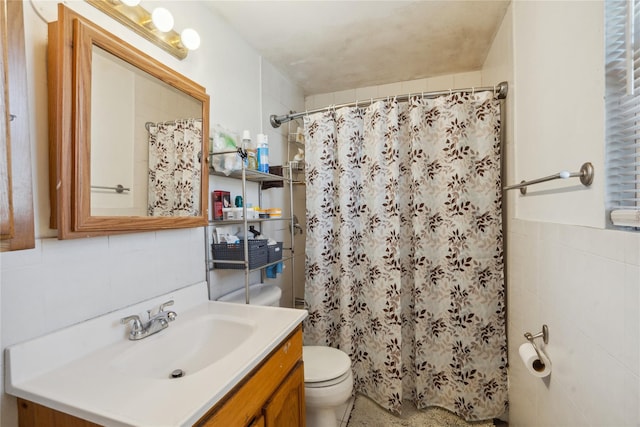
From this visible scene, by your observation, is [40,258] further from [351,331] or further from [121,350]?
[351,331]

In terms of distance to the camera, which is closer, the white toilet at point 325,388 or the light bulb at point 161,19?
the light bulb at point 161,19

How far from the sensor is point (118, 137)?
3.17 feet

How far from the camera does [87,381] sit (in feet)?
2.35

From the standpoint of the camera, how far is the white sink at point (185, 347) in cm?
89

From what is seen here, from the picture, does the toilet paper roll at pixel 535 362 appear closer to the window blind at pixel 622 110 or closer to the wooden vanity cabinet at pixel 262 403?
the window blind at pixel 622 110

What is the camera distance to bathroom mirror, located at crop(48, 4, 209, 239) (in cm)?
79

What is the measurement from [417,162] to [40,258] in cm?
170

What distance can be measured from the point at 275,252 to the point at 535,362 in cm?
126

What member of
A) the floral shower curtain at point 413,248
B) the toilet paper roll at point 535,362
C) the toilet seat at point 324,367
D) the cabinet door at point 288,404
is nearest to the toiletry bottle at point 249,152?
the floral shower curtain at point 413,248

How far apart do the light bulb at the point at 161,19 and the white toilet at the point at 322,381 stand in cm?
123

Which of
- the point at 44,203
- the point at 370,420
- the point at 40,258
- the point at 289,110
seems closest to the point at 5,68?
the point at 44,203

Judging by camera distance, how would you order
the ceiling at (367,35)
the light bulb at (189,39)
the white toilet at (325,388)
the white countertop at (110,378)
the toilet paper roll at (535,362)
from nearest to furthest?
1. the white countertop at (110,378)
2. the toilet paper roll at (535,362)
3. the light bulb at (189,39)
4. the white toilet at (325,388)
5. the ceiling at (367,35)

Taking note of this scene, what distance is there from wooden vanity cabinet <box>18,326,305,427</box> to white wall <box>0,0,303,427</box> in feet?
0.46

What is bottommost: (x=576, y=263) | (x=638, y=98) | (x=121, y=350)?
(x=121, y=350)
